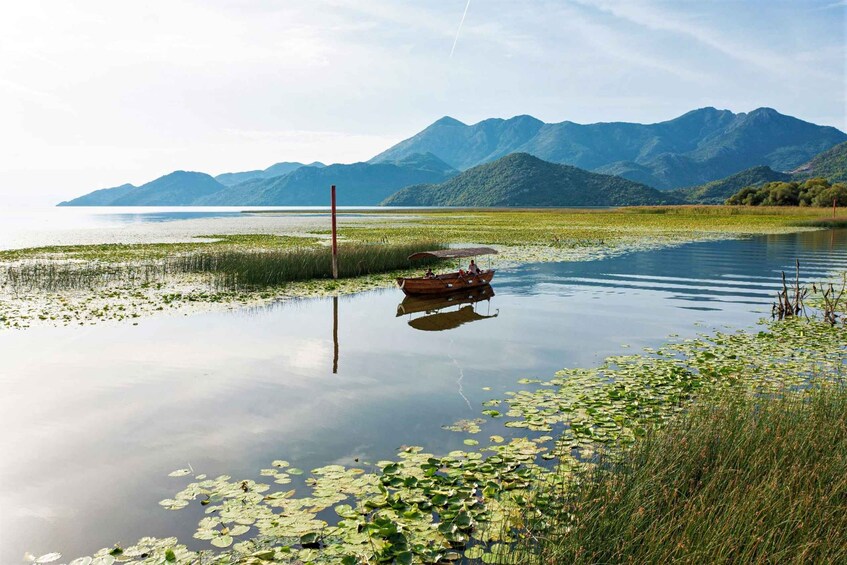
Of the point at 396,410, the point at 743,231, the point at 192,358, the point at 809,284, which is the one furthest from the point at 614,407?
the point at 743,231

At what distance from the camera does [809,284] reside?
25.2m

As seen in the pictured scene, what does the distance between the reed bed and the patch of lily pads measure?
18.2 m

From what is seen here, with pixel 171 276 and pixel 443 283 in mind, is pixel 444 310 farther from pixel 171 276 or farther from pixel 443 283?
pixel 171 276

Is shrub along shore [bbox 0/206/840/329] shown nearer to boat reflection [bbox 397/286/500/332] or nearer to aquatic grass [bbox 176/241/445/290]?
aquatic grass [bbox 176/241/445/290]

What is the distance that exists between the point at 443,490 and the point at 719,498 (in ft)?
10.4

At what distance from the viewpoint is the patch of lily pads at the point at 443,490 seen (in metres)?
5.92

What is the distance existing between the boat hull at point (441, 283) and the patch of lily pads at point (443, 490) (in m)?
11.5

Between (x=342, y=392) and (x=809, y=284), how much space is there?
23570 mm

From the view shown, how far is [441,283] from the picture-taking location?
77.5 feet

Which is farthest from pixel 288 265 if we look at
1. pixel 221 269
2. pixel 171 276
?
pixel 171 276

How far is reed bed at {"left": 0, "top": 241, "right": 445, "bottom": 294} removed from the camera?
1010 inches

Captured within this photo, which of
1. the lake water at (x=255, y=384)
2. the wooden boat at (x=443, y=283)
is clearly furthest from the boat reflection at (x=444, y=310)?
the wooden boat at (x=443, y=283)

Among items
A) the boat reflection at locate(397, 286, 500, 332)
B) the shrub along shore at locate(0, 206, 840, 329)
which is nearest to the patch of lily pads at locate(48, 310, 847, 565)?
the boat reflection at locate(397, 286, 500, 332)

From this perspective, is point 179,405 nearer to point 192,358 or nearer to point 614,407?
point 192,358
